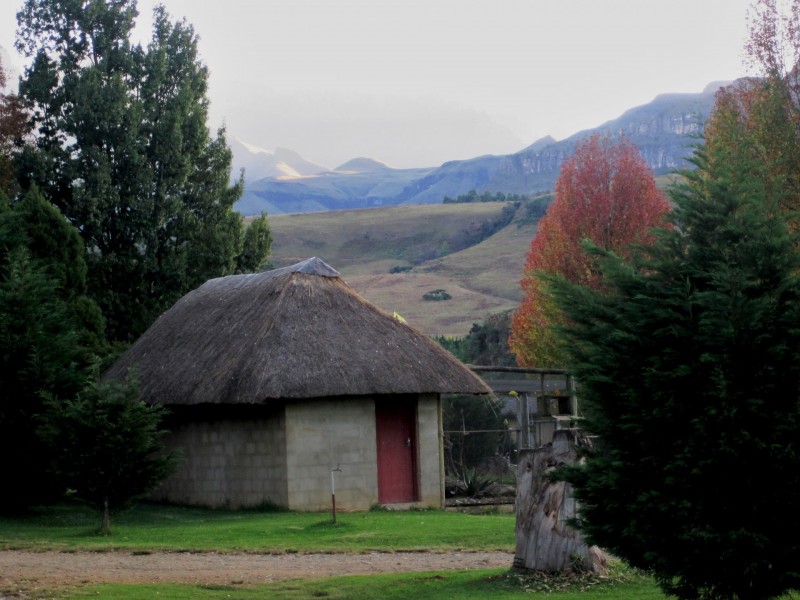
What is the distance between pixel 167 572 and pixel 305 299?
37.1ft

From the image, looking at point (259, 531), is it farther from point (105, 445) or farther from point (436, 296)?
point (436, 296)

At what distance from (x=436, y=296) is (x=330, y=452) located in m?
69.8

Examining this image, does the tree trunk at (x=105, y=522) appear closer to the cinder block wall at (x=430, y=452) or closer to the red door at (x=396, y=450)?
the red door at (x=396, y=450)

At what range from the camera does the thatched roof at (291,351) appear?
22219mm

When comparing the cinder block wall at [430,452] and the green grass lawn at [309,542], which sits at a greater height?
the cinder block wall at [430,452]

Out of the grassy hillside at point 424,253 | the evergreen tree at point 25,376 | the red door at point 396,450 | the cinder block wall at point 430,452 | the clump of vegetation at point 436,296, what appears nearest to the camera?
the evergreen tree at point 25,376

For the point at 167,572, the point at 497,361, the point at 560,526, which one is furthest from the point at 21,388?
the point at 497,361

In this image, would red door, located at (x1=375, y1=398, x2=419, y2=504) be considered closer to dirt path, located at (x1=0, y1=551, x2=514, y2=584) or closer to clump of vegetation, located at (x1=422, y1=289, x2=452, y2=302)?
dirt path, located at (x1=0, y1=551, x2=514, y2=584)

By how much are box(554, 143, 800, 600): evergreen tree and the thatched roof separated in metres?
13.1

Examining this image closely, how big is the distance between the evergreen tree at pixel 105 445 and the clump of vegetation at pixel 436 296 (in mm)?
72972

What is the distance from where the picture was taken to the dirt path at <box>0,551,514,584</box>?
13094 mm

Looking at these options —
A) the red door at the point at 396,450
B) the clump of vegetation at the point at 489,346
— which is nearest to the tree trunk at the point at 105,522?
the red door at the point at 396,450

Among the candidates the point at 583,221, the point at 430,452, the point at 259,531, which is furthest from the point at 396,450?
the point at 583,221

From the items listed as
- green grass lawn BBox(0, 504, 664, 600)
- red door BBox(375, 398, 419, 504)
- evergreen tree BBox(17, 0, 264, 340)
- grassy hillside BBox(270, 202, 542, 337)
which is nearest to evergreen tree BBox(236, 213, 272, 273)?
evergreen tree BBox(17, 0, 264, 340)
